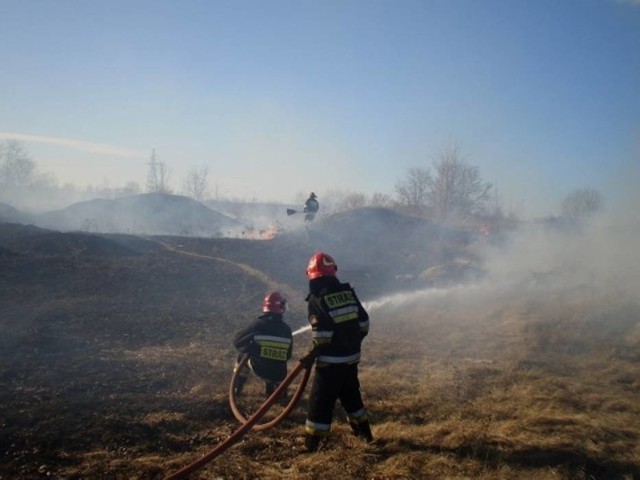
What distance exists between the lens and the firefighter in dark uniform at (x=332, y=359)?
4.59 m

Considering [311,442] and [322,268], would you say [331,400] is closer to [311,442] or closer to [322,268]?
[311,442]

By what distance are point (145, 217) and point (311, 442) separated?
3738 cm

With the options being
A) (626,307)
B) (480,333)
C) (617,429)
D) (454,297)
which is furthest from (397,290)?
(617,429)

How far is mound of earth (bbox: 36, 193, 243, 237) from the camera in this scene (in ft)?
115

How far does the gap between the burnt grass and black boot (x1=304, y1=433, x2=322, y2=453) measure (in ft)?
0.33

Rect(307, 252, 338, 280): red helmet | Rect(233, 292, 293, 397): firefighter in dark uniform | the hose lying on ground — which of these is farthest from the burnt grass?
Rect(307, 252, 338, 280): red helmet

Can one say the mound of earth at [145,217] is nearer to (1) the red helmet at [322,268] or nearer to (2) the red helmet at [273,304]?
(2) the red helmet at [273,304]

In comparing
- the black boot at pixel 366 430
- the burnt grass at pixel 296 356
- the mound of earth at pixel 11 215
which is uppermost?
the mound of earth at pixel 11 215

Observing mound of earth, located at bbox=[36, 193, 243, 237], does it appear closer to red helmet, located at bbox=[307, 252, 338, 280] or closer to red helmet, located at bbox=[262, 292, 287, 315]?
red helmet, located at bbox=[262, 292, 287, 315]

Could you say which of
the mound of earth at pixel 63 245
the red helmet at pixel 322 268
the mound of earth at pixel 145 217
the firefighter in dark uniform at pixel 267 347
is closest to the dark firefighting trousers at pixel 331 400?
the red helmet at pixel 322 268

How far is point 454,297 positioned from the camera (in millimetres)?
16094

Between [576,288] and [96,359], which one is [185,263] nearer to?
[96,359]

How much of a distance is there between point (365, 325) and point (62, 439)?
367 cm

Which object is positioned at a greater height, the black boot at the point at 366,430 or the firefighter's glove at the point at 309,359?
the firefighter's glove at the point at 309,359
